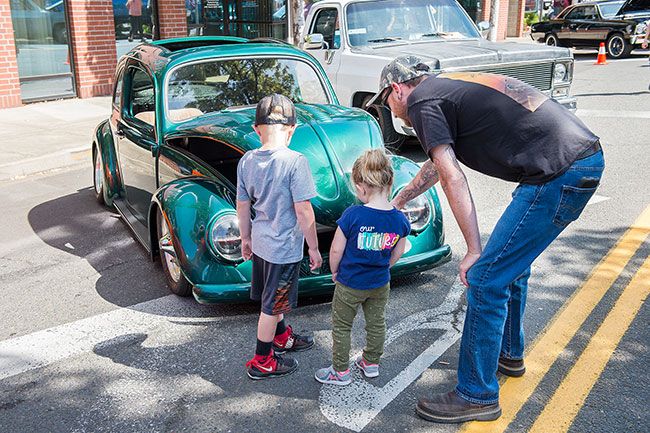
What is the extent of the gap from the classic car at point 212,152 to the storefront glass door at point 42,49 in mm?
6487

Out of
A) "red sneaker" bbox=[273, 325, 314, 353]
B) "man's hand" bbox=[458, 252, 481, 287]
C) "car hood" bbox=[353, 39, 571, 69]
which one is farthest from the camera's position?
"car hood" bbox=[353, 39, 571, 69]

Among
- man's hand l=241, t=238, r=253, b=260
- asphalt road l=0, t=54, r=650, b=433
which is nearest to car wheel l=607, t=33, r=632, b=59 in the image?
asphalt road l=0, t=54, r=650, b=433

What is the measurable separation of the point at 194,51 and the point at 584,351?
372 cm

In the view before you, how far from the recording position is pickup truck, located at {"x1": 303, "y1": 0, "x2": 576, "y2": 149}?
8.53 meters

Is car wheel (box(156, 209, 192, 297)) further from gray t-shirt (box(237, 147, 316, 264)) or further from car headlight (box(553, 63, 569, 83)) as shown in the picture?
car headlight (box(553, 63, 569, 83))

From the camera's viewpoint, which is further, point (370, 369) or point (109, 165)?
point (109, 165)

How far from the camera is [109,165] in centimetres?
647

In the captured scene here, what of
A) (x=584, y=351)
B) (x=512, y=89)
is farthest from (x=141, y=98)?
(x=584, y=351)

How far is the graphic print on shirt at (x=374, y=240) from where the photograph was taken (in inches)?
130

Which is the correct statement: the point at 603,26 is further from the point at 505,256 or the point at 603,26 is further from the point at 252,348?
the point at 505,256

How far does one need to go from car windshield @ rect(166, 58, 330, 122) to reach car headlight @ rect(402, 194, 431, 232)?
5.41ft

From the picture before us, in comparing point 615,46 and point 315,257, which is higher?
point 615,46

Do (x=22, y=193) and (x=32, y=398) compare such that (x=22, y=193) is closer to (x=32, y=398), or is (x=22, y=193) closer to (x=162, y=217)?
(x=162, y=217)

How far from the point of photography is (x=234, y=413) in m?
3.28
